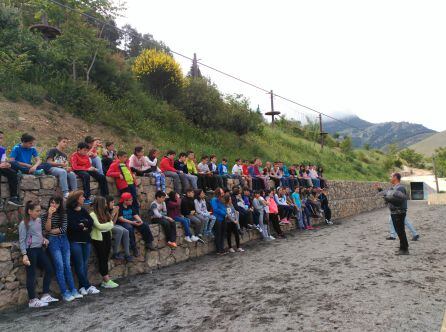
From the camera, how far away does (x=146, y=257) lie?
7777mm

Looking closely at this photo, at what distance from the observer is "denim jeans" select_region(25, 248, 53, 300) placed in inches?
216

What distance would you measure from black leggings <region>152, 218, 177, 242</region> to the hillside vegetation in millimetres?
4778

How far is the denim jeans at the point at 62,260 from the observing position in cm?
577

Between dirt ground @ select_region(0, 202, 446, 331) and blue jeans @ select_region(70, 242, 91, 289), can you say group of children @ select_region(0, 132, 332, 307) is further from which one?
dirt ground @ select_region(0, 202, 446, 331)

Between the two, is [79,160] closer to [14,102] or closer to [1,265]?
[1,265]

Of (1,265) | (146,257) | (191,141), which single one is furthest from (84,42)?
(1,265)

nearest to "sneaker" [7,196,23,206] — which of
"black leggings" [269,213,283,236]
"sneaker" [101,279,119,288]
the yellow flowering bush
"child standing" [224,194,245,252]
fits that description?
"sneaker" [101,279,119,288]

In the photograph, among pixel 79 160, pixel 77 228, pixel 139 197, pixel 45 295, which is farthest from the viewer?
pixel 139 197

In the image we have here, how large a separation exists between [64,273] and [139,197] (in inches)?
125

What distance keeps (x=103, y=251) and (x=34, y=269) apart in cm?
127

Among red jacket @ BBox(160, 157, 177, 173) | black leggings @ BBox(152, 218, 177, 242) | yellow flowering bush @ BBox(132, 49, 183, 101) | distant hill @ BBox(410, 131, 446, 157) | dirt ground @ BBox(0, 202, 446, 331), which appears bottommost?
dirt ground @ BBox(0, 202, 446, 331)

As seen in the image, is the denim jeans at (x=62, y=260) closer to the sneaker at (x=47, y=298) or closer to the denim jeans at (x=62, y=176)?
the sneaker at (x=47, y=298)

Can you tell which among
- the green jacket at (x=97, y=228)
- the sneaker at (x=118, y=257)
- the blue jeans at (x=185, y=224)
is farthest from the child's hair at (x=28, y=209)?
the blue jeans at (x=185, y=224)

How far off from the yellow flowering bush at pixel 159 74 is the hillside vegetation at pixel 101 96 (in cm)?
5
